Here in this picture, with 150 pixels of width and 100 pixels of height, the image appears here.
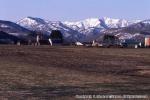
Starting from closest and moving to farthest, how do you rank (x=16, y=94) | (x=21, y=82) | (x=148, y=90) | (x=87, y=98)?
1. (x=87, y=98)
2. (x=16, y=94)
3. (x=148, y=90)
4. (x=21, y=82)

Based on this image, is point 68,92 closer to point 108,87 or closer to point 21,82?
point 108,87

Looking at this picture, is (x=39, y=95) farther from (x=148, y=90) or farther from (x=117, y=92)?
(x=148, y=90)

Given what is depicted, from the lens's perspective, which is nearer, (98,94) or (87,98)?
(87,98)

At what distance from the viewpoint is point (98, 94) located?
17047 mm

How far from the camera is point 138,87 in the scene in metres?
20.0

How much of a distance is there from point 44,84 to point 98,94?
4.21 meters

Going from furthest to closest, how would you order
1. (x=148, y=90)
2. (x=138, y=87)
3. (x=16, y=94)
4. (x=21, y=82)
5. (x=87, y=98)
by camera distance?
(x=21, y=82) < (x=138, y=87) < (x=148, y=90) < (x=16, y=94) < (x=87, y=98)

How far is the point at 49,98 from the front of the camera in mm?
16109

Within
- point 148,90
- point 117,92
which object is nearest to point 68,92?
point 117,92

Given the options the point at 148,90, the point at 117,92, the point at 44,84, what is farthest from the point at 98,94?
the point at 44,84

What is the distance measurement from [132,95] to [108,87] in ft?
8.91

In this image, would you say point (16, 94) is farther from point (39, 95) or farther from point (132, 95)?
point (132, 95)

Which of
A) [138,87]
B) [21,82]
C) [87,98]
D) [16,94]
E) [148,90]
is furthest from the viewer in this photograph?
[21,82]

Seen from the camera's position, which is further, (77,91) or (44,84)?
(44,84)
